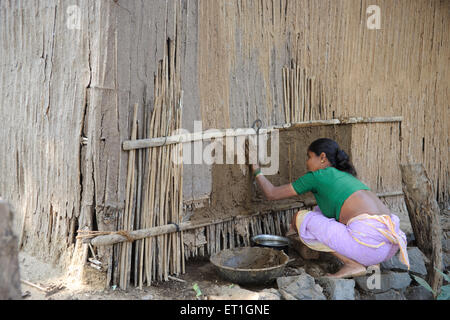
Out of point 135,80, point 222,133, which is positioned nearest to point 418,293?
point 222,133

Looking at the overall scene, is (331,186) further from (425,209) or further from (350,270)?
(425,209)

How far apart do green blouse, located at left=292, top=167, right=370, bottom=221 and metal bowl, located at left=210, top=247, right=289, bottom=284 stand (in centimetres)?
56

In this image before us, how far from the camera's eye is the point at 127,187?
3.18m

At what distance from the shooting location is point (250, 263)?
3.79 meters

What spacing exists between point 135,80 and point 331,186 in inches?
69.1

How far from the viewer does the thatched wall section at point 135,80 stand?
122 inches

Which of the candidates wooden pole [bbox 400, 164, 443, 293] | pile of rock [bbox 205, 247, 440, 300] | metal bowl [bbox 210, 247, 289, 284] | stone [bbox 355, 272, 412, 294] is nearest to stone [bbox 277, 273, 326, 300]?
pile of rock [bbox 205, 247, 440, 300]


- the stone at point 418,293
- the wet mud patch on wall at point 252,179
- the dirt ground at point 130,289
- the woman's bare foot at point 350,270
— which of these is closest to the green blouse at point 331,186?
the woman's bare foot at point 350,270

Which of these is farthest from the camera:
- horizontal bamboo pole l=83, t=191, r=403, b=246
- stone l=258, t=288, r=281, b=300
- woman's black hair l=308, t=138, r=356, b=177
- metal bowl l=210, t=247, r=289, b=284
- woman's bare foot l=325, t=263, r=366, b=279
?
woman's black hair l=308, t=138, r=356, b=177

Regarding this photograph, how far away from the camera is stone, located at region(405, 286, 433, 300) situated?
3.89m

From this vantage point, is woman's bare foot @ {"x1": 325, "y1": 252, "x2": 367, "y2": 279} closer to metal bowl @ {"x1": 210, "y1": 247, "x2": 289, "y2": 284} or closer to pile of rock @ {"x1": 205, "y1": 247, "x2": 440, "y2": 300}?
pile of rock @ {"x1": 205, "y1": 247, "x2": 440, "y2": 300}
